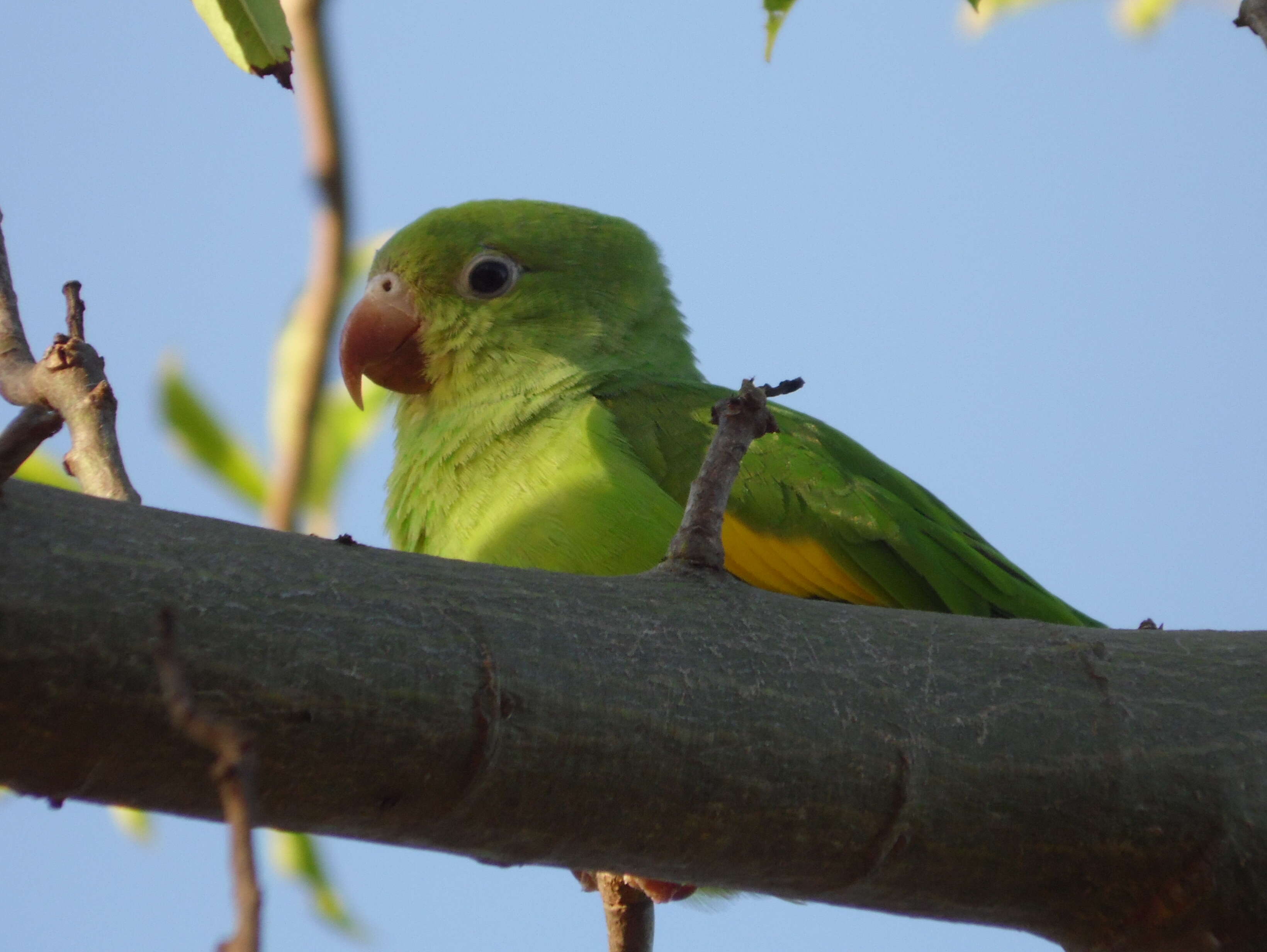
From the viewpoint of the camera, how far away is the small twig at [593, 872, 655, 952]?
2777mm

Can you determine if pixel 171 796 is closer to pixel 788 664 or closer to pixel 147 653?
pixel 147 653

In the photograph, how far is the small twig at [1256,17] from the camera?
2170 mm

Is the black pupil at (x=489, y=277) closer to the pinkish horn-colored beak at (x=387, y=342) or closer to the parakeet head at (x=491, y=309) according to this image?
the parakeet head at (x=491, y=309)

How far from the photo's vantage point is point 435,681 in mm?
1505

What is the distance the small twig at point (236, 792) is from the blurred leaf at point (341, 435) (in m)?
2.63

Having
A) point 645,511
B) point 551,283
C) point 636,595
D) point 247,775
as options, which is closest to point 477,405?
point 551,283

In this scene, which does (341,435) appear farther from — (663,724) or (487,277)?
(663,724)

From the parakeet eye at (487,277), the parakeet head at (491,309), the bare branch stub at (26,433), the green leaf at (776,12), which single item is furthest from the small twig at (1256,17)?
the parakeet eye at (487,277)

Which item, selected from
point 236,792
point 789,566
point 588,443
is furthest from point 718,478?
point 588,443

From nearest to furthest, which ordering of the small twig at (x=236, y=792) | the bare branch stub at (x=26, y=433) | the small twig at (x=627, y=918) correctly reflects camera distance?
the small twig at (x=236, y=792)
the bare branch stub at (x=26, y=433)
the small twig at (x=627, y=918)

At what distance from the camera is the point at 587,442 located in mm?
3547

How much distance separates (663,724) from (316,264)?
1.24 meters

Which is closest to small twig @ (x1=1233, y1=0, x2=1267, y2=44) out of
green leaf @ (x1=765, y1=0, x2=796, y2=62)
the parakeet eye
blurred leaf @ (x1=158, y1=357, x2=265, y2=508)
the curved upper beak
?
green leaf @ (x1=765, y1=0, x2=796, y2=62)

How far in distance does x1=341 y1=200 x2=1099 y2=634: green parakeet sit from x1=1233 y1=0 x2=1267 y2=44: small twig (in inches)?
60.0
